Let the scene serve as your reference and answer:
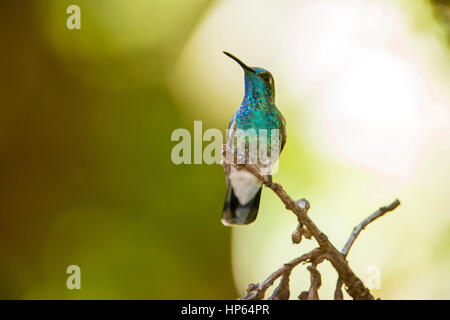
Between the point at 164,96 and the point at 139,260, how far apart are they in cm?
139

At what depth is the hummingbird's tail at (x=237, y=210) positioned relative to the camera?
392 centimetres

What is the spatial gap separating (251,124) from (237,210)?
0.68 m

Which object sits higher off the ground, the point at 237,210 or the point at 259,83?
the point at 259,83

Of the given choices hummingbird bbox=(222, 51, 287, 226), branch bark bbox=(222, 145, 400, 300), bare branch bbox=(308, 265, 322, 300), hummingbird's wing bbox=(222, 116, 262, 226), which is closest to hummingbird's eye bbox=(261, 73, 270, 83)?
hummingbird bbox=(222, 51, 287, 226)

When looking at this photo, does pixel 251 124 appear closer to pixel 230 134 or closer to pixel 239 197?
pixel 230 134

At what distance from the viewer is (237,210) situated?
3996 millimetres

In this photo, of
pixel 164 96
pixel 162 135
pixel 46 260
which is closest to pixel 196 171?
pixel 162 135

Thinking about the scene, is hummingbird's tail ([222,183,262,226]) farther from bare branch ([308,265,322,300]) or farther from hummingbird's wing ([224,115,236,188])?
bare branch ([308,265,322,300])

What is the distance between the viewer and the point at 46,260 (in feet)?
14.0

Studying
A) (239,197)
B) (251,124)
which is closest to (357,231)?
(251,124)

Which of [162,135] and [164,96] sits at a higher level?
[164,96]

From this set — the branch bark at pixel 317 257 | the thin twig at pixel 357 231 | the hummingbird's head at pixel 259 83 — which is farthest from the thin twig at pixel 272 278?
the hummingbird's head at pixel 259 83

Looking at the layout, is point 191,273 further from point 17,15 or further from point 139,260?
point 17,15

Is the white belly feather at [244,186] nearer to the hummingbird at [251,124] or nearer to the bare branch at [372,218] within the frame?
the hummingbird at [251,124]
